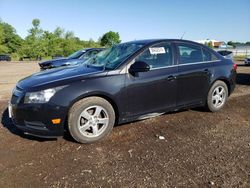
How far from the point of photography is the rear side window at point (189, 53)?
5.02 metres

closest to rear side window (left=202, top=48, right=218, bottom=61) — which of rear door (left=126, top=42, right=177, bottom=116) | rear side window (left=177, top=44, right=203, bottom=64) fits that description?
rear side window (left=177, top=44, right=203, bottom=64)

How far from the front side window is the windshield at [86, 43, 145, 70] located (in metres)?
0.18

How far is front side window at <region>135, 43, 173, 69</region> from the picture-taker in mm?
4609

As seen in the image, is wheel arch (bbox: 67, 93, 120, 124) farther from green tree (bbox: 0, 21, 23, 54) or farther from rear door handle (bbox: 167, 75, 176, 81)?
green tree (bbox: 0, 21, 23, 54)

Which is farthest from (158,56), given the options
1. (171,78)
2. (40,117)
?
(40,117)

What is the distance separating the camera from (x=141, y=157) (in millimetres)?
3580

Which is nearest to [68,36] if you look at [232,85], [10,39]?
[10,39]

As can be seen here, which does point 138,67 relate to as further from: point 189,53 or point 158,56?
point 189,53

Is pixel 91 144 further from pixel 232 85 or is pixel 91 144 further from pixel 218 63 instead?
pixel 232 85

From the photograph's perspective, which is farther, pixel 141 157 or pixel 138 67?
pixel 138 67

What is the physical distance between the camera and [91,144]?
4098 mm

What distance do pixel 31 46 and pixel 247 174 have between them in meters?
62.0

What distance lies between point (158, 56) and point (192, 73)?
0.80m

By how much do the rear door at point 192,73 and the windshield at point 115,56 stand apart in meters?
0.89
